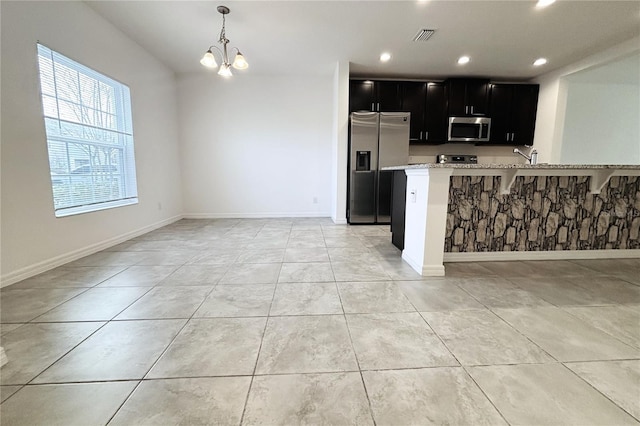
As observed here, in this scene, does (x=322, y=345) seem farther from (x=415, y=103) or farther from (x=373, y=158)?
(x=415, y=103)

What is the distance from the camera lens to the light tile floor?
3.38 ft

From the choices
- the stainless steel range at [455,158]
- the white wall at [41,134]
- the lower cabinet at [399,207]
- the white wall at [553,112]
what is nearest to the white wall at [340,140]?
the lower cabinet at [399,207]

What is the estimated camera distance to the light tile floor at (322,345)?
1031 mm

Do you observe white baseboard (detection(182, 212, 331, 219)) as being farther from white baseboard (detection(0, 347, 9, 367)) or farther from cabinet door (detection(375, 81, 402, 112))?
white baseboard (detection(0, 347, 9, 367))

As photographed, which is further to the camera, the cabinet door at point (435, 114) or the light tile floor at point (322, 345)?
the cabinet door at point (435, 114)

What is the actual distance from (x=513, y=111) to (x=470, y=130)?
0.99 meters

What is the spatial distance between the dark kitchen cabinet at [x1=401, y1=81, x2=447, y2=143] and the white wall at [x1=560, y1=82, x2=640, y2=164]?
7.60ft

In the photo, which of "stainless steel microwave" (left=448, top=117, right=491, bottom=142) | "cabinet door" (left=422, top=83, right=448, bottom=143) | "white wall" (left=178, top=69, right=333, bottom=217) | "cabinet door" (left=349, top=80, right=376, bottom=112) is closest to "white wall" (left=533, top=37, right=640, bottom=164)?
"stainless steel microwave" (left=448, top=117, right=491, bottom=142)

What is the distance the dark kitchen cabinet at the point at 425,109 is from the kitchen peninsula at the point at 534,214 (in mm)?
2644

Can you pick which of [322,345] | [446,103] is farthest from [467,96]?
[322,345]

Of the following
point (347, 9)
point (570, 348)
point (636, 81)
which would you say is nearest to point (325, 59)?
point (347, 9)

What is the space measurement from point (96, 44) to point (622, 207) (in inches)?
245

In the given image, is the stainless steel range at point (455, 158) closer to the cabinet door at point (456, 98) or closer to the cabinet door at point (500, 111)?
the cabinet door at point (500, 111)

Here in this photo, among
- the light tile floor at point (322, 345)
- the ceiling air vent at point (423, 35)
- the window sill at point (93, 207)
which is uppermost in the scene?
the ceiling air vent at point (423, 35)
